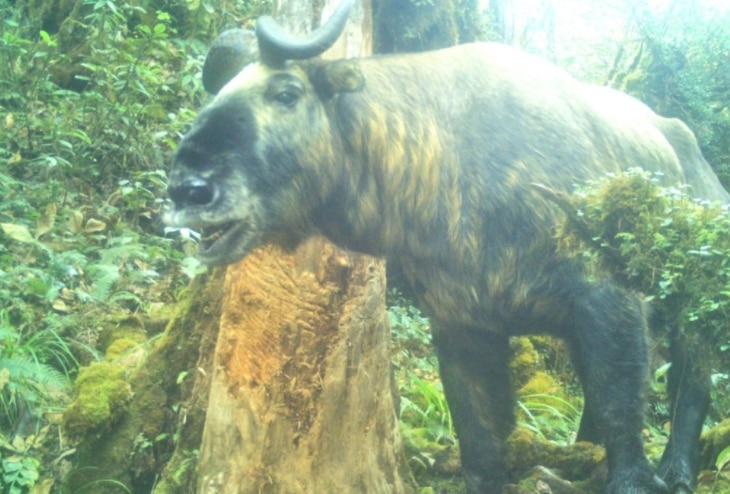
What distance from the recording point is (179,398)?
4.91 metres

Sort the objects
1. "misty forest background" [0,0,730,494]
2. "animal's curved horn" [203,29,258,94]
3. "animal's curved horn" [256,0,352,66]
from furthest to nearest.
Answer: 1. "misty forest background" [0,0,730,494]
2. "animal's curved horn" [203,29,258,94]
3. "animal's curved horn" [256,0,352,66]

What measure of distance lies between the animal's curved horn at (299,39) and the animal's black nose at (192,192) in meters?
0.64

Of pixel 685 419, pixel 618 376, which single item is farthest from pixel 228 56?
pixel 685 419

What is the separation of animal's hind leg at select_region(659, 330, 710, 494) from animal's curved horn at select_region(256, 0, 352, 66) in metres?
2.23

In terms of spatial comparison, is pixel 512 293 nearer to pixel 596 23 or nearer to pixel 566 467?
pixel 566 467

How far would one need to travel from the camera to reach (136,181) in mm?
8062

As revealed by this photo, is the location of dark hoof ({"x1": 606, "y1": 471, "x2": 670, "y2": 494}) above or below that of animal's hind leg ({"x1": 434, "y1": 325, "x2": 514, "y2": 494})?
above

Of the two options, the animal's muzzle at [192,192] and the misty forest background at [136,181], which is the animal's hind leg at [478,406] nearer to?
the misty forest background at [136,181]

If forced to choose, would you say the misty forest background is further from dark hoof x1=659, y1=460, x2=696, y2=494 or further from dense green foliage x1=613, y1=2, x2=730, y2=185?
dark hoof x1=659, y1=460, x2=696, y2=494

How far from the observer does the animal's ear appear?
3637 millimetres

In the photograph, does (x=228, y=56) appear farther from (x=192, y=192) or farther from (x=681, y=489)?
(x=681, y=489)

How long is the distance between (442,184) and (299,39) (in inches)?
37.4

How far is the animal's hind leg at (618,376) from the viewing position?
3.72 meters

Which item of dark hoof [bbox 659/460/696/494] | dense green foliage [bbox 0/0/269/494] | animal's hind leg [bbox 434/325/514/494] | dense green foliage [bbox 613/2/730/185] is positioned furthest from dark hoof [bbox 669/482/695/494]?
dense green foliage [bbox 613/2/730/185]
